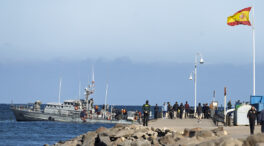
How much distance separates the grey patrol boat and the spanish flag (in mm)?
40217

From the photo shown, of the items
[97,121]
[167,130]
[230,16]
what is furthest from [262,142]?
[97,121]

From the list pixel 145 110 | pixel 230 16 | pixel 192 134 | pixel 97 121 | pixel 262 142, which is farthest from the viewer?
pixel 97 121

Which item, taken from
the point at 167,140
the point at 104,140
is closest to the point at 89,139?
the point at 104,140

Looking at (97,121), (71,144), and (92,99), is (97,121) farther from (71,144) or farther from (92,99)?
(71,144)

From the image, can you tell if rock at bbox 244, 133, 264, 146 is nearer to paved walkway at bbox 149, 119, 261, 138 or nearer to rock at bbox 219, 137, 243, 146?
rock at bbox 219, 137, 243, 146

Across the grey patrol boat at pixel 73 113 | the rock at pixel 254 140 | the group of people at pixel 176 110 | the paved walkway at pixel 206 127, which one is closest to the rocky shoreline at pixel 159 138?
the rock at pixel 254 140

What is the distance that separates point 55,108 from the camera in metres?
86.6

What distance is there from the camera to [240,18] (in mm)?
42219

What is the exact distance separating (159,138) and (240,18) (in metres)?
19.4

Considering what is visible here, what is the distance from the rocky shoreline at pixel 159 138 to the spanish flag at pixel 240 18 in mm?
13996

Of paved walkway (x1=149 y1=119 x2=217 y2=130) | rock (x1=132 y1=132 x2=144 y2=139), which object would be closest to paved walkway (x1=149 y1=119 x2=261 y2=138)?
paved walkway (x1=149 y1=119 x2=217 y2=130)

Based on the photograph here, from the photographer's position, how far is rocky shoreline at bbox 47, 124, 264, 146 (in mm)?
17406

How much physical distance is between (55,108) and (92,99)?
5637 mm

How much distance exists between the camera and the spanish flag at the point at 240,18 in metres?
41.8
